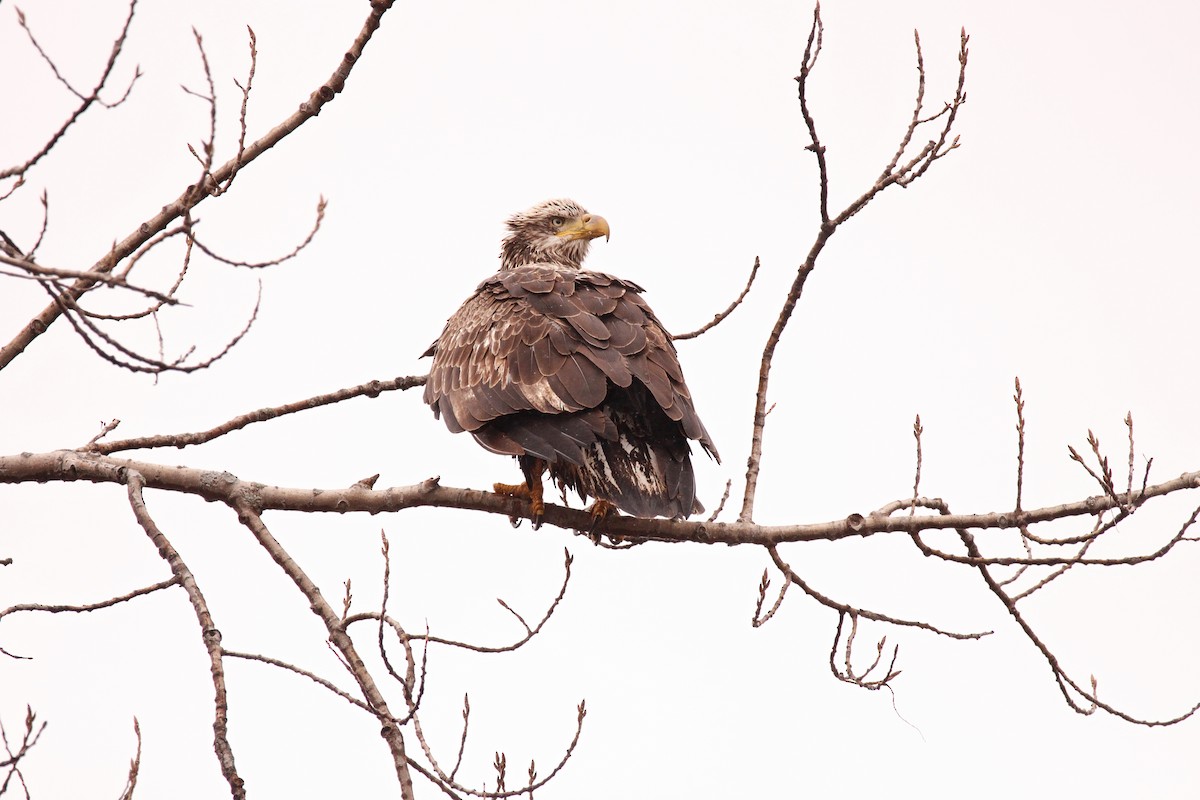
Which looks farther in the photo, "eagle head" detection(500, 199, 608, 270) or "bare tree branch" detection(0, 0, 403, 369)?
"eagle head" detection(500, 199, 608, 270)

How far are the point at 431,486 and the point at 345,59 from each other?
1.59m

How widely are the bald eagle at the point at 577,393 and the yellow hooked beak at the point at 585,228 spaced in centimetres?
195

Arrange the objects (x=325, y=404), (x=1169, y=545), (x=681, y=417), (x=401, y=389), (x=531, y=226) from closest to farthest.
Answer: (x=1169, y=545) → (x=681, y=417) → (x=325, y=404) → (x=401, y=389) → (x=531, y=226)

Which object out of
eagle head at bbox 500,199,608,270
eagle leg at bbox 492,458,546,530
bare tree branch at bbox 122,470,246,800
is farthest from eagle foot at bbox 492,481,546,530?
eagle head at bbox 500,199,608,270

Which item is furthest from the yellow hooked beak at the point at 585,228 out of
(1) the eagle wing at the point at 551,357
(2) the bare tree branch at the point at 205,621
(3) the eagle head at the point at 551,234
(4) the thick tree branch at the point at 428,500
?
(2) the bare tree branch at the point at 205,621

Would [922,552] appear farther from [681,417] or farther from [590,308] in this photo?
[590,308]

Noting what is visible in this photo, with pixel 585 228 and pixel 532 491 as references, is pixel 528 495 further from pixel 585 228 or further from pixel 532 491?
pixel 585 228

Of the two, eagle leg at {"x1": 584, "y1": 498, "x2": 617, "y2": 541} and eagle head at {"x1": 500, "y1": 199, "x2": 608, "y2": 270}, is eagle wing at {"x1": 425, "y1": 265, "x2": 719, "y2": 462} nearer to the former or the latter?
eagle leg at {"x1": 584, "y1": 498, "x2": 617, "y2": 541}

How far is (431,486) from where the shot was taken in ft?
15.6

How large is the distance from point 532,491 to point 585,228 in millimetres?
3319

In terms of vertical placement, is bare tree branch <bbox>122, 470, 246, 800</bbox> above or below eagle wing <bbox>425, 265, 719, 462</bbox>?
below

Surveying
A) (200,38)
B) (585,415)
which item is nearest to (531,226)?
(585,415)

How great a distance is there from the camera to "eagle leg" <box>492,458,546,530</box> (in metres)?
5.08

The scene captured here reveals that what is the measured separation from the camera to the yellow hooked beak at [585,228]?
8047 millimetres
